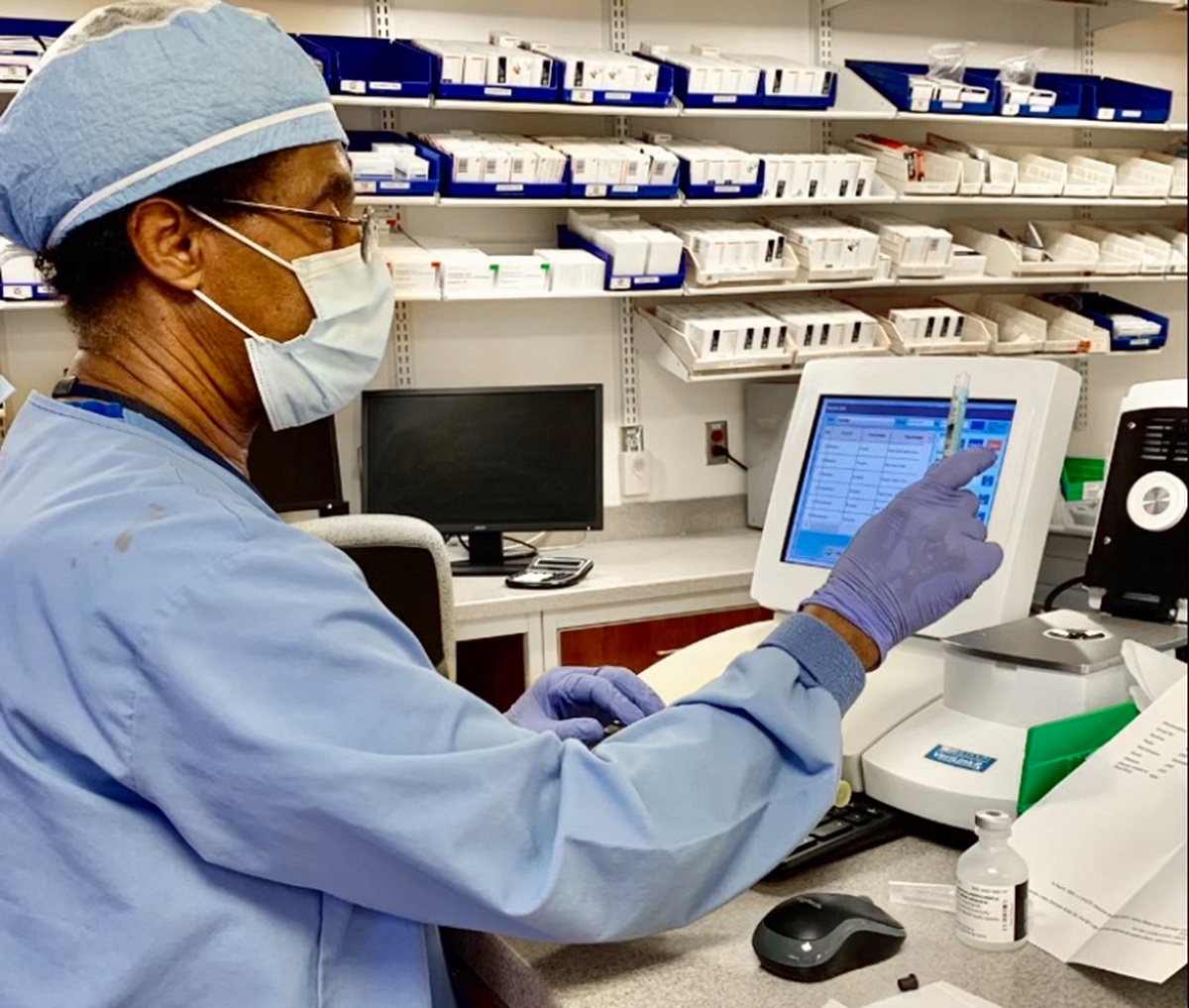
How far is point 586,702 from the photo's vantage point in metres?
1.30

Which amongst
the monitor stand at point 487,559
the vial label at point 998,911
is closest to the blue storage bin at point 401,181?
the monitor stand at point 487,559

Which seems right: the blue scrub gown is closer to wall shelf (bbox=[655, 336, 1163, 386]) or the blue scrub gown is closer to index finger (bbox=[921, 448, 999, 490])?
index finger (bbox=[921, 448, 999, 490])

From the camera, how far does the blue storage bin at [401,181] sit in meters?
2.76

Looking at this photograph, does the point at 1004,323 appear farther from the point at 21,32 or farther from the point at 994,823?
the point at 994,823

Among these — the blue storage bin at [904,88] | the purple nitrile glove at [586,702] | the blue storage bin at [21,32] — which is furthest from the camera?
the blue storage bin at [904,88]

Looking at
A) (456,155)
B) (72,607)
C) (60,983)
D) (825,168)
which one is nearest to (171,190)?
(72,607)

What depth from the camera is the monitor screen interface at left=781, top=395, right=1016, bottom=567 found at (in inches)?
59.9

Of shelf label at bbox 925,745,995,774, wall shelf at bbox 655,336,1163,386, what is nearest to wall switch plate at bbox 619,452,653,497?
wall shelf at bbox 655,336,1163,386

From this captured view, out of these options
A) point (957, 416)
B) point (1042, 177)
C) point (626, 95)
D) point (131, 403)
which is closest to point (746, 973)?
point (131, 403)

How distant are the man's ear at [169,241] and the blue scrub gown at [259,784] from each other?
0.59ft

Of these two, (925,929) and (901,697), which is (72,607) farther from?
(901,697)

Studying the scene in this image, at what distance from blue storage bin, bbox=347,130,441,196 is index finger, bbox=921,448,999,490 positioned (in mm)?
1866

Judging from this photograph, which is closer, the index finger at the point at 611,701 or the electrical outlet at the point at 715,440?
the index finger at the point at 611,701

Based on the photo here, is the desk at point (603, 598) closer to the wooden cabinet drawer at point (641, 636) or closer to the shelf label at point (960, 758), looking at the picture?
the wooden cabinet drawer at point (641, 636)
